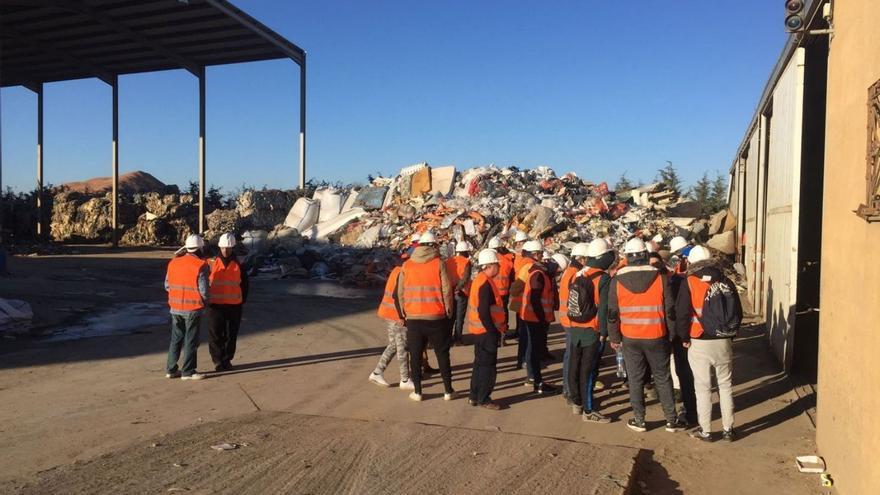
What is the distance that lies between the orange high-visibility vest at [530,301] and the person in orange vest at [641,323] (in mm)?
1471

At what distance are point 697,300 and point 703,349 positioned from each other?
0.44 metres

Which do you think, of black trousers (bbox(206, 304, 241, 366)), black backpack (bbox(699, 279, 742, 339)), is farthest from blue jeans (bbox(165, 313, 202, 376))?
black backpack (bbox(699, 279, 742, 339))

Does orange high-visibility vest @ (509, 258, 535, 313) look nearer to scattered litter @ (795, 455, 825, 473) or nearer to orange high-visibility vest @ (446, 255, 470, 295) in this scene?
orange high-visibility vest @ (446, 255, 470, 295)

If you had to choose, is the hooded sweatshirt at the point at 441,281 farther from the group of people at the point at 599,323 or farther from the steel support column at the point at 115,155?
the steel support column at the point at 115,155

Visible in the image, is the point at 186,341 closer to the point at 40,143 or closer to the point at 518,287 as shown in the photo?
the point at 518,287

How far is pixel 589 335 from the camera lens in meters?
6.77

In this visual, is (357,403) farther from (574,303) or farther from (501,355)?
(501,355)

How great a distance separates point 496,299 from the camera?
7.10 metres

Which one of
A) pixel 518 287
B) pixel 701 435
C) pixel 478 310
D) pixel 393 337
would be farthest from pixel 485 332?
pixel 701 435

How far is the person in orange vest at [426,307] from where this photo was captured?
7160mm

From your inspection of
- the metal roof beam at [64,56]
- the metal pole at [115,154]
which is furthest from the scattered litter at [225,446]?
the metal pole at [115,154]

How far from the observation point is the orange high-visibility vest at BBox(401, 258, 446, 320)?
715cm

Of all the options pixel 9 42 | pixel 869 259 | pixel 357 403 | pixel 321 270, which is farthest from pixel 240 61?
pixel 869 259

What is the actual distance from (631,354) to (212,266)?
17.3 ft
